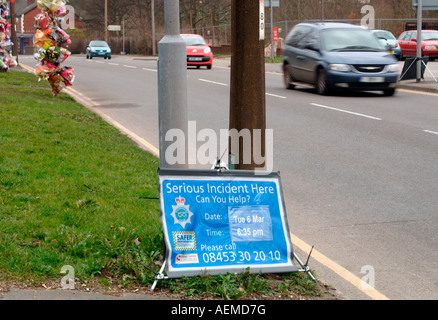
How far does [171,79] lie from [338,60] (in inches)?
523

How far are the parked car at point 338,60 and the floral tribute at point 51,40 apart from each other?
272 inches

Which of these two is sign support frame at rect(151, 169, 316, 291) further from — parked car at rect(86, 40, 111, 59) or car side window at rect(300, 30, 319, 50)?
parked car at rect(86, 40, 111, 59)

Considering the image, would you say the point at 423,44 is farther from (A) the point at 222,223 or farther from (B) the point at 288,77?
(A) the point at 222,223

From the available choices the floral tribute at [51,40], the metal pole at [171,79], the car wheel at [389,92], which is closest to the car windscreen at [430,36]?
the car wheel at [389,92]

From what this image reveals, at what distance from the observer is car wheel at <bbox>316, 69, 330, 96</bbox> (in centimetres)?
1838

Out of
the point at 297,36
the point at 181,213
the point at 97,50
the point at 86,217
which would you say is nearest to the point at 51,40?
the point at 297,36

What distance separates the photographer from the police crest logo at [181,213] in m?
4.75

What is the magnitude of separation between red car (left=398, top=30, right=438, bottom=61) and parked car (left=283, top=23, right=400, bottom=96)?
17.5 meters

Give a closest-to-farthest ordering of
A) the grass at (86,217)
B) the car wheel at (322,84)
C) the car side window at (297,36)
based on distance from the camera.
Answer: the grass at (86,217) < the car wheel at (322,84) < the car side window at (297,36)

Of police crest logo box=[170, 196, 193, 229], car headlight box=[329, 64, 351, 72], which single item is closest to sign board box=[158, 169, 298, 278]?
police crest logo box=[170, 196, 193, 229]

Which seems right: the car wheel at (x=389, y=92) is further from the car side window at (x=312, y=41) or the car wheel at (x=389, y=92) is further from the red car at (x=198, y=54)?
the red car at (x=198, y=54)

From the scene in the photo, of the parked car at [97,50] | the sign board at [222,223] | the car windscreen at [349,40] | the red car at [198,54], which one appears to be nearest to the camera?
the sign board at [222,223]

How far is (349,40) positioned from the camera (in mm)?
19156

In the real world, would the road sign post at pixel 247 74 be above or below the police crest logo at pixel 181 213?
above
